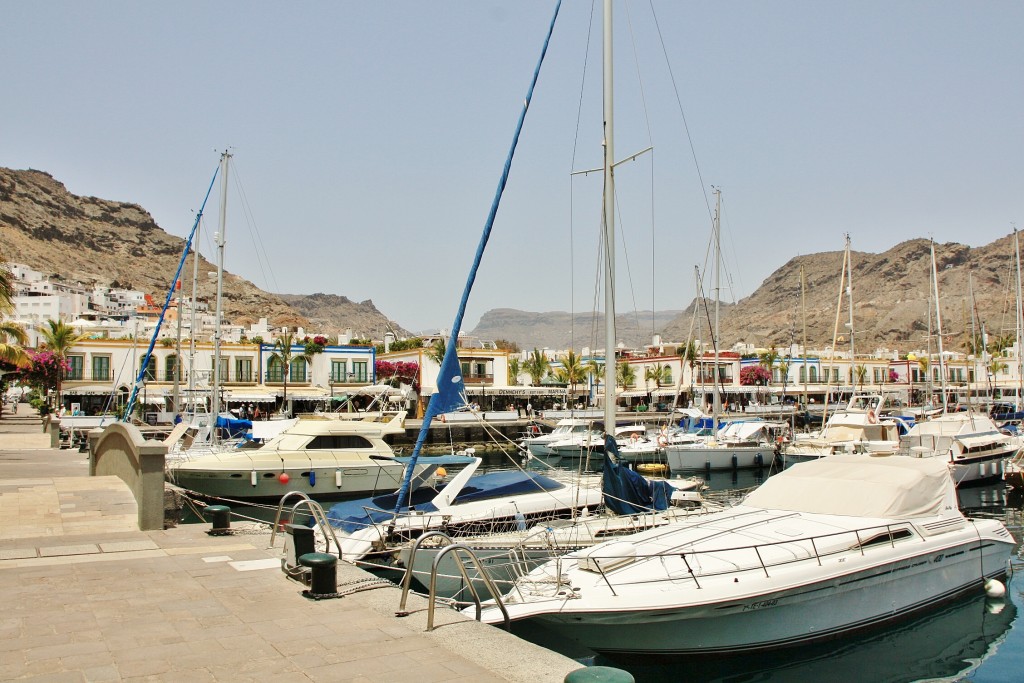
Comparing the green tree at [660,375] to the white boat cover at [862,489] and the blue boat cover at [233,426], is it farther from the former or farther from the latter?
the white boat cover at [862,489]

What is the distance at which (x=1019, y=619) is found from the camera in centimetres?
1436

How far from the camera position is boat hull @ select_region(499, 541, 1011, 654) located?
35.2ft

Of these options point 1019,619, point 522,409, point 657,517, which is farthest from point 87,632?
point 522,409

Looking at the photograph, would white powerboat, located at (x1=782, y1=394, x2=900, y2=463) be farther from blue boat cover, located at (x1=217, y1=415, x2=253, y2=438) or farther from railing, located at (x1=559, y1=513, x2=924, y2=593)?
blue boat cover, located at (x1=217, y1=415, x2=253, y2=438)

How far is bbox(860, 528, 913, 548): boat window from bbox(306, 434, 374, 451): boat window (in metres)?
19.3

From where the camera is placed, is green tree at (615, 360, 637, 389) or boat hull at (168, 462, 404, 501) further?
green tree at (615, 360, 637, 389)

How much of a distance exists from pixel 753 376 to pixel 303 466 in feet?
239

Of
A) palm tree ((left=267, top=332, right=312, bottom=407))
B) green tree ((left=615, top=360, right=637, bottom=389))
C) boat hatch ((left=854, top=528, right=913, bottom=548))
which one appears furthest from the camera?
green tree ((left=615, top=360, right=637, bottom=389))

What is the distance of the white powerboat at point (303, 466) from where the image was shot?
26.0 meters

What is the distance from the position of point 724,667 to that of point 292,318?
19508 centimetres

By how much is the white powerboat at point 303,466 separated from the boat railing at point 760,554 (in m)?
15.0

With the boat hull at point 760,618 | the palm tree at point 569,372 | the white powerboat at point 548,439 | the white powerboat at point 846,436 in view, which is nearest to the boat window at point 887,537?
the boat hull at point 760,618

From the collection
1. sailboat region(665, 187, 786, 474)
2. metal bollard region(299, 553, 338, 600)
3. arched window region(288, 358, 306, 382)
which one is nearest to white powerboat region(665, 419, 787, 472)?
sailboat region(665, 187, 786, 474)

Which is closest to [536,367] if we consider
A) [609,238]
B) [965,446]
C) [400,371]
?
[400,371]
